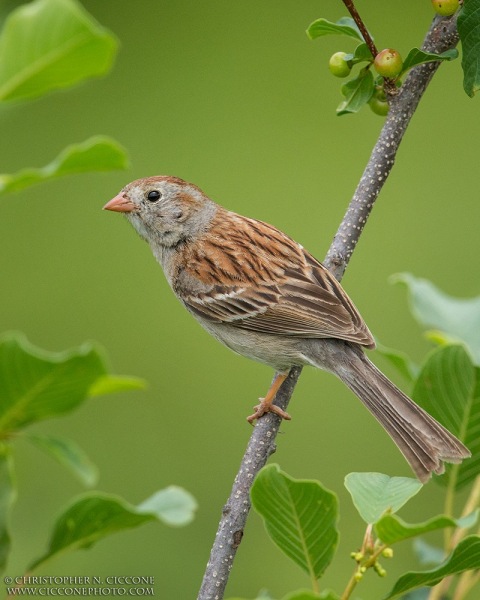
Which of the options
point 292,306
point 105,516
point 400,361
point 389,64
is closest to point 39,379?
point 105,516

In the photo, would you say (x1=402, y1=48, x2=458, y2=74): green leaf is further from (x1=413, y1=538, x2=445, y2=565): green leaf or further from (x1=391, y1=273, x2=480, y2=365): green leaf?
(x1=413, y1=538, x2=445, y2=565): green leaf

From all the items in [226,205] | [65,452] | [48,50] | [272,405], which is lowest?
[65,452]

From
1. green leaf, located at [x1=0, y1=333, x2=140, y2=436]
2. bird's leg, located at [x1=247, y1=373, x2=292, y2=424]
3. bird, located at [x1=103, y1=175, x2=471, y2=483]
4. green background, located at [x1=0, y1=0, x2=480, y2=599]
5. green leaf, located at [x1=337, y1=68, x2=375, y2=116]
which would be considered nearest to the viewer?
green leaf, located at [x1=0, y1=333, x2=140, y2=436]

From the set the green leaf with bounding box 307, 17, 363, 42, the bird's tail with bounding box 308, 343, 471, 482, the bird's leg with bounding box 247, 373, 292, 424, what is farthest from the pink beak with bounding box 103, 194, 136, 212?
the green leaf with bounding box 307, 17, 363, 42

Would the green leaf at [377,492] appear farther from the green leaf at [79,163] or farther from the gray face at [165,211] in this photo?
the gray face at [165,211]

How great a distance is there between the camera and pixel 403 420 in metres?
2.84

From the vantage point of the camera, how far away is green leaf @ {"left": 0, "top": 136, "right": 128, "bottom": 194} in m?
1.46

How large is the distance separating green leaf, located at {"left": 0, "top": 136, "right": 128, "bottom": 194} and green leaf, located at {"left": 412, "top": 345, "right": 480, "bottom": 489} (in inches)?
34.3

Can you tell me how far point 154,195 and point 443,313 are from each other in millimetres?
1494

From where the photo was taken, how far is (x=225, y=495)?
209 inches

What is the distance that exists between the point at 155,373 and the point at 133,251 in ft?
3.26

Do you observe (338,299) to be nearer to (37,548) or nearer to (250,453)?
(250,453)

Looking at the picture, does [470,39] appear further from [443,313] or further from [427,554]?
[427,554]

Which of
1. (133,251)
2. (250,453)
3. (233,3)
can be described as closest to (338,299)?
(250,453)
